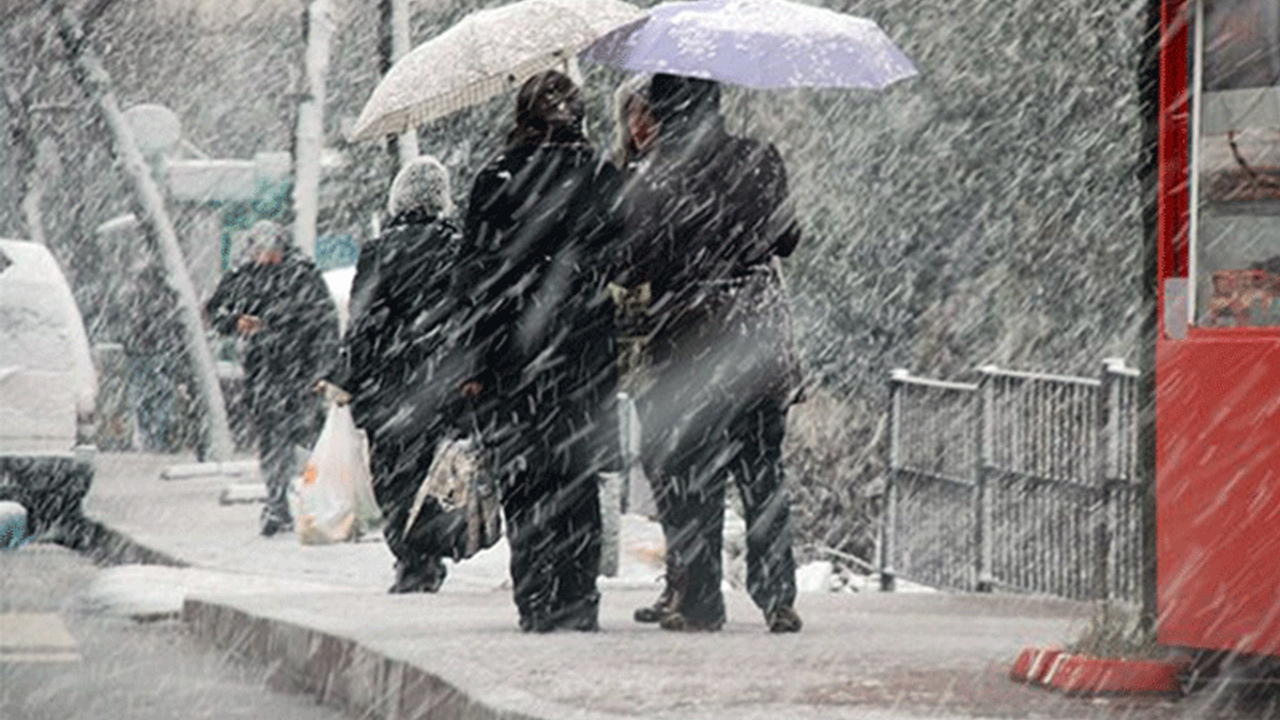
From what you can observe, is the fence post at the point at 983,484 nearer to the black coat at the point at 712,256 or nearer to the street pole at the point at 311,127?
the black coat at the point at 712,256

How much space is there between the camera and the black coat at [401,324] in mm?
12633

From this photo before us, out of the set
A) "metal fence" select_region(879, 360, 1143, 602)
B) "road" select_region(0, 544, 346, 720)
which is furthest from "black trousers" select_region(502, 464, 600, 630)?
"metal fence" select_region(879, 360, 1143, 602)

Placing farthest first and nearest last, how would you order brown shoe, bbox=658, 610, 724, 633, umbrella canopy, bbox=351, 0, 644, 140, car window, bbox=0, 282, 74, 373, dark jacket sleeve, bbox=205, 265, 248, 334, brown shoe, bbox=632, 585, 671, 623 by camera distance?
1. dark jacket sleeve, bbox=205, 265, 248, 334
2. car window, bbox=0, 282, 74, 373
3. umbrella canopy, bbox=351, 0, 644, 140
4. brown shoe, bbox=632, 585, 671, 623
5. brown shoe, bbox=658, 610, 724, 633

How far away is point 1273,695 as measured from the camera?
341 inches

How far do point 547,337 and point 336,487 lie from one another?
6043 millimetres

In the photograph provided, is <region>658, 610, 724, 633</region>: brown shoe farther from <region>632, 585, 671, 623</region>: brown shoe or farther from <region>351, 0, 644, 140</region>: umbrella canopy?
<region>351, 0, 644, 140</region>: umbrella canopy

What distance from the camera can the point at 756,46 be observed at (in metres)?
10.8

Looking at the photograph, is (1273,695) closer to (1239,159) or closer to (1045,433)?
(1239,159)

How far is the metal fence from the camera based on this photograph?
13.0m

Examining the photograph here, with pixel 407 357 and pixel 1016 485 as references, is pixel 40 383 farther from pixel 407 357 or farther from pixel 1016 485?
pixel 1016 485

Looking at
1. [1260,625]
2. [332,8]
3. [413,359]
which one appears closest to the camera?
[1260,625]

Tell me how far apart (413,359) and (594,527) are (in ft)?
8.22

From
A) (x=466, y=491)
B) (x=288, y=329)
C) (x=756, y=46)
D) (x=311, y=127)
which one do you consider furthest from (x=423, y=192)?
(x=311, y=127)

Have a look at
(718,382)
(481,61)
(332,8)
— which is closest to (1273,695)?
(718,382)
